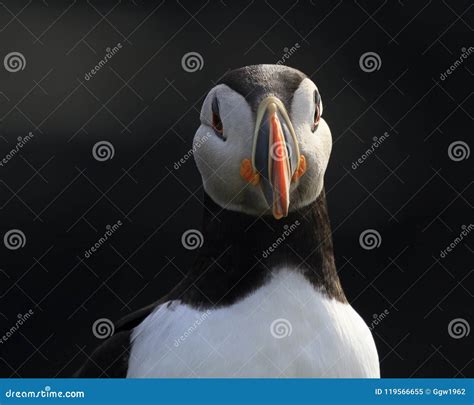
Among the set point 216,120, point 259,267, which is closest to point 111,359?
point 259,267

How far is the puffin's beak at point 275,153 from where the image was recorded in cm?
456

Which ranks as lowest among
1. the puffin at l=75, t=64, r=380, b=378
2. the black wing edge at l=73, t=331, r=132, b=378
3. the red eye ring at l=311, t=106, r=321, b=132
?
the black wing edge at l=73, t=331, r=132, b=378

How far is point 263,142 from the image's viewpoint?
15.2ft

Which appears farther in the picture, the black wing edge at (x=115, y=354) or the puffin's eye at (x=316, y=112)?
the black wing edge at (x=115, y=354)

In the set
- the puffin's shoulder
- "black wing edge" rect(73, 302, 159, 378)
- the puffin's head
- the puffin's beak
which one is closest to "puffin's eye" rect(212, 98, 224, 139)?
the puffin's head

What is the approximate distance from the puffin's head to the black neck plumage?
0.22 ft

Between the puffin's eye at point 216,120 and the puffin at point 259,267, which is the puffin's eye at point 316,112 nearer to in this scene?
the puffin at point 259,267

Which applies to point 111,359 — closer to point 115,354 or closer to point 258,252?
point 115,354

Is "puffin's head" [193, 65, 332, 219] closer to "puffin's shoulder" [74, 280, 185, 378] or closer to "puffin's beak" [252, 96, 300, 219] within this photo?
"puffin's beak" [252, 96, 300, 219]

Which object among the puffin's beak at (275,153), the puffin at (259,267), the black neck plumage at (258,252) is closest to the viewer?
the puffin's beak at (275,153)

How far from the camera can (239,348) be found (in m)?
4.85

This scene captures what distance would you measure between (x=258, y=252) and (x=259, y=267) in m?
0.07

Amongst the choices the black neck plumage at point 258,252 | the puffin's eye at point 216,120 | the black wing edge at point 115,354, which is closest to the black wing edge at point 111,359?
the black wing edge at point 115,354

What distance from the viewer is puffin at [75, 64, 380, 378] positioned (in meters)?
4.81
